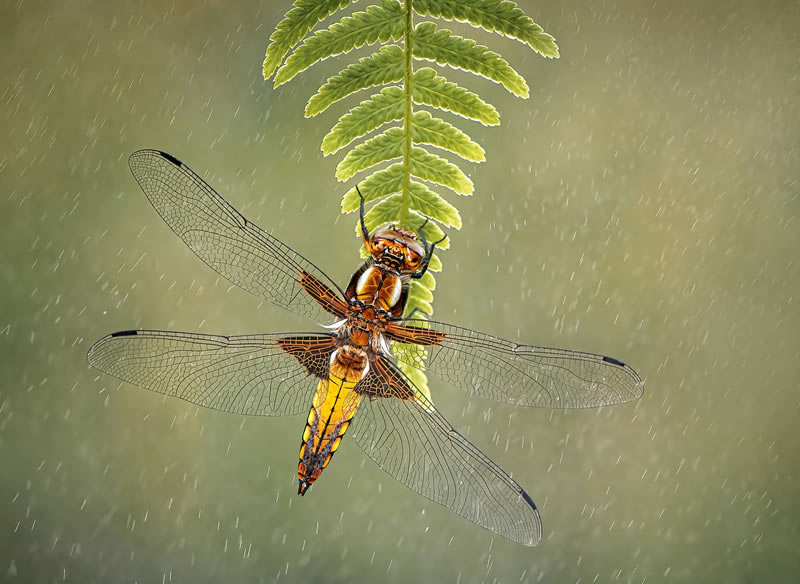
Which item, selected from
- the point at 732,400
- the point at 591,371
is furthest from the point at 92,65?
the point at 732,400

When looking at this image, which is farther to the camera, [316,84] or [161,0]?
[161,0]

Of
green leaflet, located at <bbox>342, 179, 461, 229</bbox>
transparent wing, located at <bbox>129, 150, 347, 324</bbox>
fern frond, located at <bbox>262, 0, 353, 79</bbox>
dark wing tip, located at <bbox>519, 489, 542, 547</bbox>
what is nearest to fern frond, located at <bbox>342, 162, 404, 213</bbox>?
green leaflet, located at <bbox>342, 179, 461, 229</bbox>

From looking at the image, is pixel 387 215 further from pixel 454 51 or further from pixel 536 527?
pixel 536 527

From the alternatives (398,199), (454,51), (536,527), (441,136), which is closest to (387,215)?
(398,199)

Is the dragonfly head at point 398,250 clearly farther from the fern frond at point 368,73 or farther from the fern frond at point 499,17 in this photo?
the fern frond at point 499,17

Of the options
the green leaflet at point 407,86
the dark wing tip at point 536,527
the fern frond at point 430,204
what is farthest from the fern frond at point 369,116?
the dark wing tip at point 536,527

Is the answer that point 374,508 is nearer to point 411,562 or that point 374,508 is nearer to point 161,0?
point 411,562
